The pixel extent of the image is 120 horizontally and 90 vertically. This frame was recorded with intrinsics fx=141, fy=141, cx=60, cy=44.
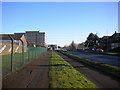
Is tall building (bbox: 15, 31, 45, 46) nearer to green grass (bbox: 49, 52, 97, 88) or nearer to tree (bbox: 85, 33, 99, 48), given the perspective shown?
tree (bbox: 85, 33, 99, 48)

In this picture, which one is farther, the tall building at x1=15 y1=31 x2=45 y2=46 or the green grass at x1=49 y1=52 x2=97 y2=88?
the tall building at x1=15 y1=31 x2=45 y2=46

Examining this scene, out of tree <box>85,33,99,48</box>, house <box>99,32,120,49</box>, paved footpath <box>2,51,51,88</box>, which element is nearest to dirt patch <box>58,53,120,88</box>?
paved footpath <box>2,51,51,88</box>

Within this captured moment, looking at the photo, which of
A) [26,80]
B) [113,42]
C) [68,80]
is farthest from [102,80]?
[113,42]

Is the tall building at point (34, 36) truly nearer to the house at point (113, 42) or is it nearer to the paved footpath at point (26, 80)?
the house at point (113, 42)

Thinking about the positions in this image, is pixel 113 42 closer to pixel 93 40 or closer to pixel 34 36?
pixel 93 40

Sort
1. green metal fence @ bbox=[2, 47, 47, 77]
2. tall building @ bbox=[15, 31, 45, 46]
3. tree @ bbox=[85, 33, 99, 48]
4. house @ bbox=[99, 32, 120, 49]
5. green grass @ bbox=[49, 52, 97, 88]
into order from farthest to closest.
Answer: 1. tall building @ bbox=[15, 31, 45, 46]
2. tree @ bbox=[85, 33, 99, 48]
3. house @ bbox=[99, 32, 120, 49]
4. green metal fence @ bbox=[2, 47, 47, 77]
5. green grass @ bbox=[49, 52, 97, 88]

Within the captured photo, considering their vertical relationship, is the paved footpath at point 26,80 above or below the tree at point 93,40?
→ below

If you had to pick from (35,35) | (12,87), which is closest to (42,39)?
(35,35)

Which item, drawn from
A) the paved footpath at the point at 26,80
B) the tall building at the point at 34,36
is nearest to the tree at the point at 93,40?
the tall building at the point at 34,36

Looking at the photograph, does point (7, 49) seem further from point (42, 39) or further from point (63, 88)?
point (42, 39)

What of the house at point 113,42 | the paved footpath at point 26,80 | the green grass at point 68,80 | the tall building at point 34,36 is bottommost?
the paved footpath at point 26,80

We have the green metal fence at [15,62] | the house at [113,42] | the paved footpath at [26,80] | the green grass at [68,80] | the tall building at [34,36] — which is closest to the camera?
the green grass at [68,80]

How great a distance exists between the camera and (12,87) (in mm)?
5824

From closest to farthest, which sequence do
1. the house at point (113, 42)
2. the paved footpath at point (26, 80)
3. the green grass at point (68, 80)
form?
the green grass at point (68, 80) → the paved footpath at point (26, 80) → the house at point (113, 42)
